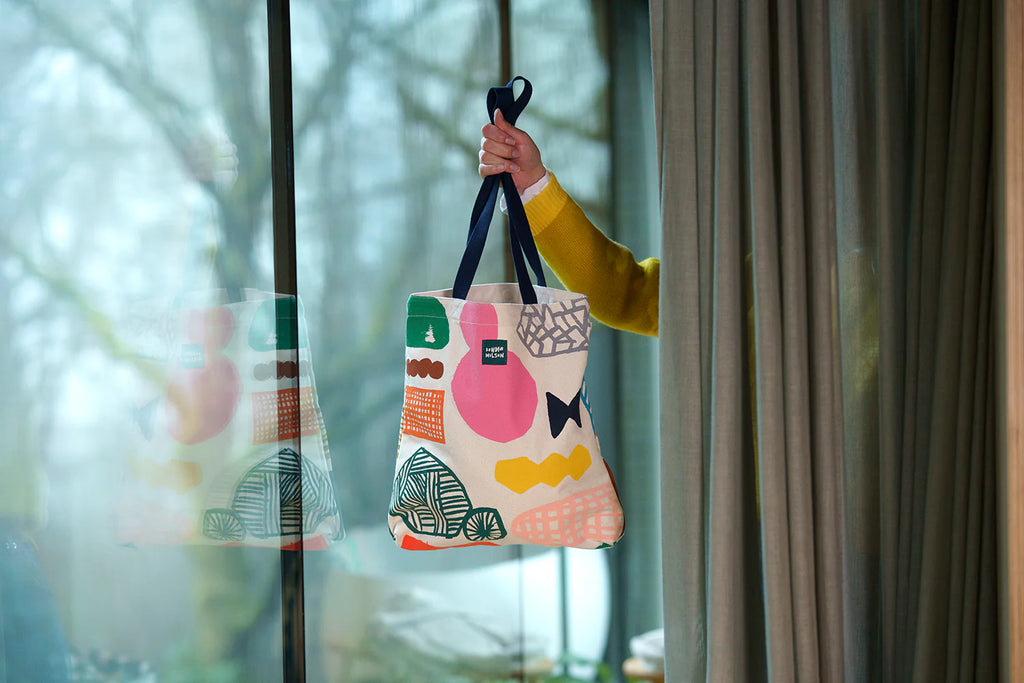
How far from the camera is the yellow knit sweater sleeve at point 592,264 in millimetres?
998

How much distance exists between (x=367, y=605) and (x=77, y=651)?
1.55 ft

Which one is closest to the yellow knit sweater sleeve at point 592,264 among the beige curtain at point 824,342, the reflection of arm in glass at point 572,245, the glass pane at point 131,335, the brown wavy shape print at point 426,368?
the reflection of arm in glass at point 572,245

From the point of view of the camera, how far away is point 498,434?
0.84 m

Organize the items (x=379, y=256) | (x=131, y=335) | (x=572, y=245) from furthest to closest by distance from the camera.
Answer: (x=379, y=256), (x=572, y=245), (x=131, y=335)

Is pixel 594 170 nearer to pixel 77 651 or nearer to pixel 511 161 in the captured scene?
pixel 511 161

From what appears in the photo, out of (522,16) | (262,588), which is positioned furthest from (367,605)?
(522,16)

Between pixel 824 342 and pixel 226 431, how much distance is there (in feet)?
2.39

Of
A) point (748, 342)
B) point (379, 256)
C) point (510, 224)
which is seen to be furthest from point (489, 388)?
point (379, 256)

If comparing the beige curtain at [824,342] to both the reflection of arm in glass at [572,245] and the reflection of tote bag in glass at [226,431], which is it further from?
the reflection of tote bag in glass at [226,431]

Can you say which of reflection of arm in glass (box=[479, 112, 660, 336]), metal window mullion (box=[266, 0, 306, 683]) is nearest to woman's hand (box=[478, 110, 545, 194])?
reflection of arm in glass (box=[479, 112, 660, 336])

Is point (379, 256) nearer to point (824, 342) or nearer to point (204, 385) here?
point (204, 385)

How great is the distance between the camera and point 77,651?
784mm

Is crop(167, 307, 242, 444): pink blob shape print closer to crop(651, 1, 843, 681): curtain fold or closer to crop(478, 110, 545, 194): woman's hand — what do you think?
crop(478, 110, 545, 194): woman's hand

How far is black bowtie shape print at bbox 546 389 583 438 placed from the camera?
0.85 meters
